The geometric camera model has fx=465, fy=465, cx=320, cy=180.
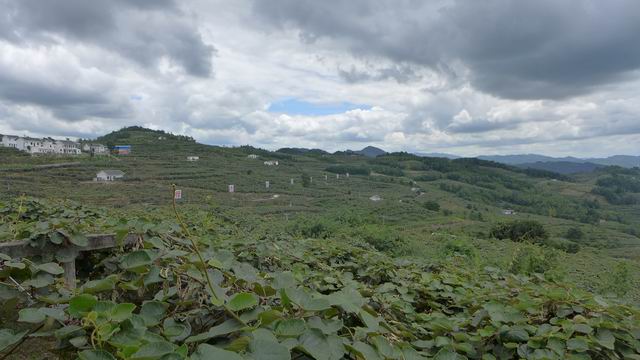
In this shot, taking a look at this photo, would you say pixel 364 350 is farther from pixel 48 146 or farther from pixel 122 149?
pixel 48 146

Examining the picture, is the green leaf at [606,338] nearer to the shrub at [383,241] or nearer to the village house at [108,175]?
the shrub at [383,241]

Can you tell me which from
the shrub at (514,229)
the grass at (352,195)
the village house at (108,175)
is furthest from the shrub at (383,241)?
the village house at (108,175)

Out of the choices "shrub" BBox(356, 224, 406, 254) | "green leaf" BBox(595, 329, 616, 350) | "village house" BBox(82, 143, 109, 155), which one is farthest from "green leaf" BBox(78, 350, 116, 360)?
"village house" BBox(82, 143, 109, 155)

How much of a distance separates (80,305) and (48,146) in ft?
294

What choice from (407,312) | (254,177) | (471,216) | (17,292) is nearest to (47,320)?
(17,292)

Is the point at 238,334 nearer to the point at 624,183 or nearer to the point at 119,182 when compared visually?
the point at 119,182

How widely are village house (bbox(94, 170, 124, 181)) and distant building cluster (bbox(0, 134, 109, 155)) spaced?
25664 mm

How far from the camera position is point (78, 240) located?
243 centimetres

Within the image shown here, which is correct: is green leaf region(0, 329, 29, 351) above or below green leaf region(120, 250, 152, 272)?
below

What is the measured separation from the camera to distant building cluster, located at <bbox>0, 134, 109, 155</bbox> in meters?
75.1

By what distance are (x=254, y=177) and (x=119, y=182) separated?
916 inches

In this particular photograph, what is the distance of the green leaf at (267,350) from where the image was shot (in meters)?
1.10

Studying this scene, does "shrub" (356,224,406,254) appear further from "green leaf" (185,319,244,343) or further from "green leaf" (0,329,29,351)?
"green leaf" (0,329,29,351)

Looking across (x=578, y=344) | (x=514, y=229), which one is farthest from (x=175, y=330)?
(x=514, y=229)
